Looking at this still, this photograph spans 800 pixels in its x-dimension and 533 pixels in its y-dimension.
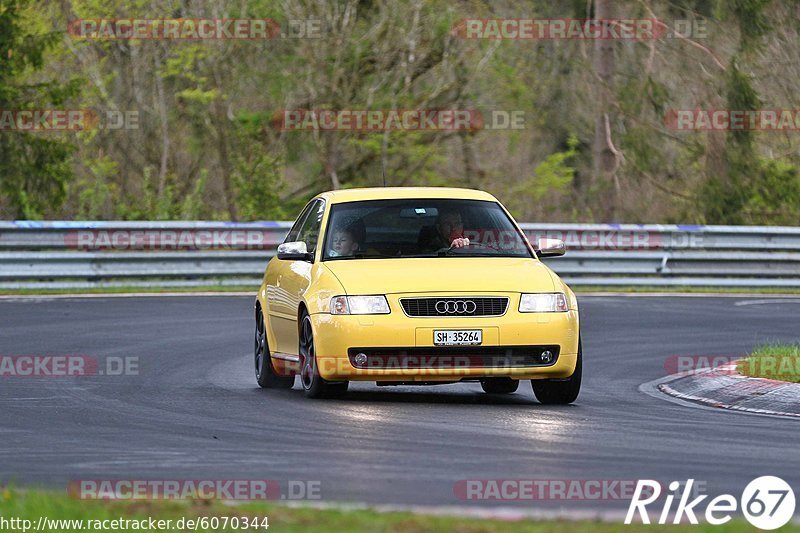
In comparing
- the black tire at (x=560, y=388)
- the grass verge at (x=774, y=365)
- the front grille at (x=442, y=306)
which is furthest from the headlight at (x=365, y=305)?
the grass verge at (x=774, y=365)

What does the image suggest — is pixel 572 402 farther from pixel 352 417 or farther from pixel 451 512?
pixel 451 512

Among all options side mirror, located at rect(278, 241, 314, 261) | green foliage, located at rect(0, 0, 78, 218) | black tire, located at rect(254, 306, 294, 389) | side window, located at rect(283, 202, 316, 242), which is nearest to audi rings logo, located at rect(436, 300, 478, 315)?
side mirror, located at rect(278, 241, 314, 261)

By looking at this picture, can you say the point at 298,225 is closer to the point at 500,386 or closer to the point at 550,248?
the point at 500,386

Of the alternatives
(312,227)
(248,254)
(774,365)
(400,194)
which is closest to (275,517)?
(400,194)

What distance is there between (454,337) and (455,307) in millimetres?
228

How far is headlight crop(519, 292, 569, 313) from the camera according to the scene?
11.7m

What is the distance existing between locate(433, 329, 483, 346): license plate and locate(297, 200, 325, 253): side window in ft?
5.79

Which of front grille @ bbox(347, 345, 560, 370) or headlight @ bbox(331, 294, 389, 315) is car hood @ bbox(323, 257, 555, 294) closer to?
headlight @ bbox(331, 294, 389, 315)

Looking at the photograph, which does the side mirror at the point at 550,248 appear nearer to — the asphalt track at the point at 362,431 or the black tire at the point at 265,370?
the asphalt track at the point at 362,431

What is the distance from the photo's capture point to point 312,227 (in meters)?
13.5

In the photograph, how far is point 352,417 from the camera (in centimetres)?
1084

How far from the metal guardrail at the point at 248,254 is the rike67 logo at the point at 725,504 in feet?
59.8

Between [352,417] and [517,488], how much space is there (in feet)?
10.6

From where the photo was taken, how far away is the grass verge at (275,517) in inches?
252
